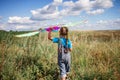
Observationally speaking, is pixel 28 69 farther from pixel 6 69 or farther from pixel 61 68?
pixel 61 68

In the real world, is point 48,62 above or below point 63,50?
below

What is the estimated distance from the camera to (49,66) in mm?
5426

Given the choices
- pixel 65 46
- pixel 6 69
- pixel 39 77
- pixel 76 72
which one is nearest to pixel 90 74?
pixel 76 72

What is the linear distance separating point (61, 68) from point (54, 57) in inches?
41.0

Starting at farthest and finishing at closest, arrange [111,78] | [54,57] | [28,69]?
[54,57]
[28,69]
[111,78]

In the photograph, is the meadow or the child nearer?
the child

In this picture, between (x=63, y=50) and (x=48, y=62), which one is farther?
(x=48, y=62)

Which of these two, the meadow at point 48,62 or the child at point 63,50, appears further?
the meadow at point 48,62

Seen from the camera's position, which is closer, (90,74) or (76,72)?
(90,74)

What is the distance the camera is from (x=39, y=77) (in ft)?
17.0

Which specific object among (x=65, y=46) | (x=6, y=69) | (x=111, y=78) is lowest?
(x=111, y=78)

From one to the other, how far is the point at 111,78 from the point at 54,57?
176 centimetres

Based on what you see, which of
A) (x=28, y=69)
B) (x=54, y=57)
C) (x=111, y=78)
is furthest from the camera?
(x=54, y=57)

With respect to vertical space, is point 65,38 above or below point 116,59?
above
